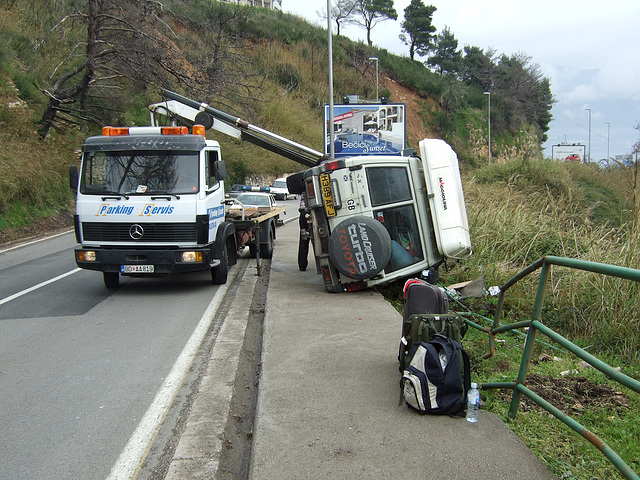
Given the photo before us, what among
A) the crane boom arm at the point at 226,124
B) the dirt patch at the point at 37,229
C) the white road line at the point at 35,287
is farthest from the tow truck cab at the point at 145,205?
the dirt patch at the point at 37,229

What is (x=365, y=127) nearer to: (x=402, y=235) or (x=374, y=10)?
(x=402, y=235)

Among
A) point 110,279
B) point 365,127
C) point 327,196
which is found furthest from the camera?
point 365,127

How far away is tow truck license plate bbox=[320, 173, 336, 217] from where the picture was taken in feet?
28.7

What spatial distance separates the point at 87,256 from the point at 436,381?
6.87 metres

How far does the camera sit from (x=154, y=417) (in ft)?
15.4

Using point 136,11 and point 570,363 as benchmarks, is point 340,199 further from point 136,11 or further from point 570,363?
point 136,11

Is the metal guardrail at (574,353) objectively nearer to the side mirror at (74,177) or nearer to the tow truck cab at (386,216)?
the tow truck cab at (386,216)

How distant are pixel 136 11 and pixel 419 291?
23.6m

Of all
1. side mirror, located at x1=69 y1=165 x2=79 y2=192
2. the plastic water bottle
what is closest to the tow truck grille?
side mirror, located at x1=69 y1=165 x2=79 y2=192

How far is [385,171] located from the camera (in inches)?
344

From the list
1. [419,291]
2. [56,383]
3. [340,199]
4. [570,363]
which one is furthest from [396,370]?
[340,199]

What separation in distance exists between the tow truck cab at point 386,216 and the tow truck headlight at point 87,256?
A: 142 inches

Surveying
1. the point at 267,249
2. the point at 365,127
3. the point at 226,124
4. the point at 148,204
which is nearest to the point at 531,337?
the point at 148,204

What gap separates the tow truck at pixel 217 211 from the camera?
8484 mm
